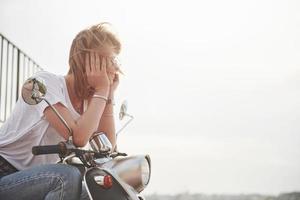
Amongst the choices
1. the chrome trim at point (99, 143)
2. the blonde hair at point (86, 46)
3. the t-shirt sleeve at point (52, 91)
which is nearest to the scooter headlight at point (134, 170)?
the chrome trim at point (99, 143)

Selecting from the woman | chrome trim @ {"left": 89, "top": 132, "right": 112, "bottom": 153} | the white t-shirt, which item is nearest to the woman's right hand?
the woman

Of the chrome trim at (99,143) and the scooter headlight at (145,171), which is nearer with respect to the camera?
the scooter headlight at (145,171)

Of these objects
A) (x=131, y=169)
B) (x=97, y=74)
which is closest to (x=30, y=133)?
(x=97, y=74)

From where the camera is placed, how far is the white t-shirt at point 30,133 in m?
2.04

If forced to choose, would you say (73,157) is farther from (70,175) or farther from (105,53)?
(105,53)

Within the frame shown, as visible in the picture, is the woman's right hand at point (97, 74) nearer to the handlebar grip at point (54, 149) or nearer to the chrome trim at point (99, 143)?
the chrome trim at point (99, 143)

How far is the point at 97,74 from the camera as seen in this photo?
A: 2131mm

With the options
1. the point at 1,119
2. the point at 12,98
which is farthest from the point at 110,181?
the point at 12,98

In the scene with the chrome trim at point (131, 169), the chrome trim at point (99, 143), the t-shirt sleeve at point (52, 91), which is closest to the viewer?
the chrome trim at point (131, 169)

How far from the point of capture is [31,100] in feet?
5.57

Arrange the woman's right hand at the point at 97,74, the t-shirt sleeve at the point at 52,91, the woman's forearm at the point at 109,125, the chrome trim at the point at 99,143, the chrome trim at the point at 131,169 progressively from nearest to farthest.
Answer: the chrome trim at the point at 131,169, the chrome trim at the point at 99,143, the t-shirt sleeve at the point at 52,91, the woman's right hand at the point at 97,74, the woman's forearm at the point at 109,125

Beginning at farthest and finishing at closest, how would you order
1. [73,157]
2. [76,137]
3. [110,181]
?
[76,137] → [73,157] → [110,181]

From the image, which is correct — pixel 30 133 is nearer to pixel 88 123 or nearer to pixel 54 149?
pixel 88 123

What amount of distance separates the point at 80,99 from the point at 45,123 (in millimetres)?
219
